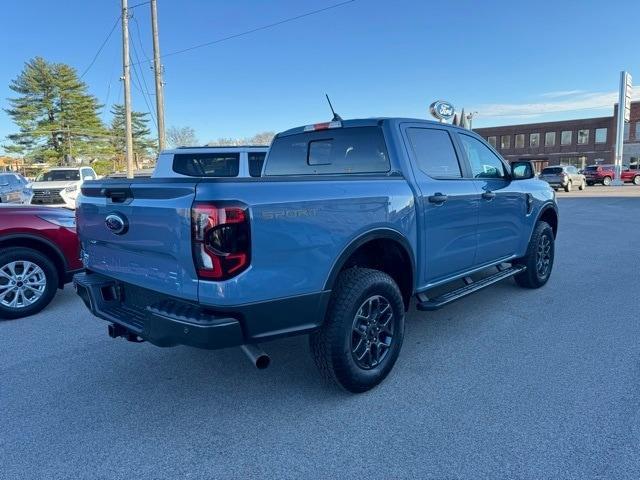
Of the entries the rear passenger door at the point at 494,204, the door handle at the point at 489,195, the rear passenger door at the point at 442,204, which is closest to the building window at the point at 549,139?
the rear passenger door at the point at 494,204

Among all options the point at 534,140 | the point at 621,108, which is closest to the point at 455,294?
the point at 621,108

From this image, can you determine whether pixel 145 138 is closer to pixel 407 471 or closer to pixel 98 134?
pixel 98 134

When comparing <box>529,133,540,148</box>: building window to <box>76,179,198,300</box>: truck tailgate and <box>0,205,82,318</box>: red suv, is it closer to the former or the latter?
<box>0,205,82,318</box>: red suv

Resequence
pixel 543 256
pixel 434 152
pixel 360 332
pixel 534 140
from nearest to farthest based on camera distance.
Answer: pixel 360 332 < pixel 434 152 < pixel 543 256 < pixel 534 140

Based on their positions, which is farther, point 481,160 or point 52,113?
point 52,113

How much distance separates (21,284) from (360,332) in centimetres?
393

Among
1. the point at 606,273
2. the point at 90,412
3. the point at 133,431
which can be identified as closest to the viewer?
the point at 133,431

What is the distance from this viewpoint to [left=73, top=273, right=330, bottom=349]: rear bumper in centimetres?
244

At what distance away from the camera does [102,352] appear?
3.96 meters

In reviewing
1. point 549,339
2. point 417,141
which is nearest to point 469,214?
point 417,141

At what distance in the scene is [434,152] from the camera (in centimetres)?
402

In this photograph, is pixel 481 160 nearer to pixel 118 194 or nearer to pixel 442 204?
pixel 442 204

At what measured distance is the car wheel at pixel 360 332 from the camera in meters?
2.93

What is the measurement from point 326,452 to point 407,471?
1.49 ft
